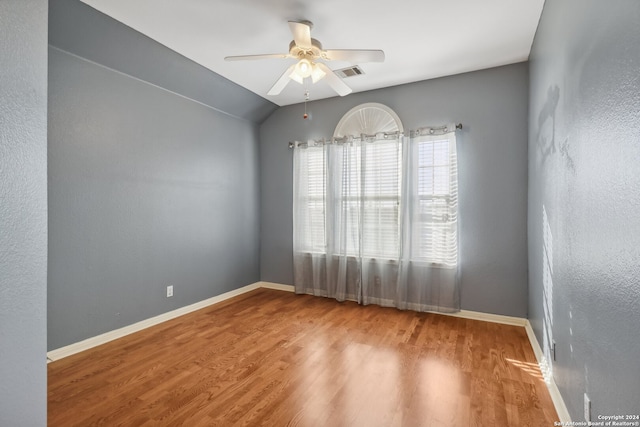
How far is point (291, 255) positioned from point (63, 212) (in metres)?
2.73

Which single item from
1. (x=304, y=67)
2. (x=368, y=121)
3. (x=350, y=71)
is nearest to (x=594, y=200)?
(x=304, y=67)

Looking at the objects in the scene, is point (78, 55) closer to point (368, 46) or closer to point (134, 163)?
point (134, 163)

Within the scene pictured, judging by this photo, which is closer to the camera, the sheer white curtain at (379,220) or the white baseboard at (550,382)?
the white baseboard at (550,382)

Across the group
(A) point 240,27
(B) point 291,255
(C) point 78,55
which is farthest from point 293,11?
(B) point 291,255

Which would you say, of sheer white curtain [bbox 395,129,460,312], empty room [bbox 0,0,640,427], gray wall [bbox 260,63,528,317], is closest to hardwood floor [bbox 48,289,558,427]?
empty room [bbox 0,0,640,427]

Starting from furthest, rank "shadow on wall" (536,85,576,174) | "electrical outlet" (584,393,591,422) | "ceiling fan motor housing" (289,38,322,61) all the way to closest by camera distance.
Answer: "ceiling fan motor housing" (289,38,322,61)
"shadow on wall" (536,85,576,174)
"electrical outlet" (584,393,591,422)

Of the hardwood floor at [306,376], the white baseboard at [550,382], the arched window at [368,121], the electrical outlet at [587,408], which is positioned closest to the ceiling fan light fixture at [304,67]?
the arched window at [368,121]

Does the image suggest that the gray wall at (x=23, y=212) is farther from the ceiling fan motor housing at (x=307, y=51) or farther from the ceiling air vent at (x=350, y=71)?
the ceiling air vent at (x=350, y=71)

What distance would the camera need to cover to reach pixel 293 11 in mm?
2322

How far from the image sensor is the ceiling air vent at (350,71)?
3244 millimetres

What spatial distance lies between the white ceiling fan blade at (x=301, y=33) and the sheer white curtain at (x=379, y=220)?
1.74 m

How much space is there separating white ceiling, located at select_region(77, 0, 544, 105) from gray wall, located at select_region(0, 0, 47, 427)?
1340 mm

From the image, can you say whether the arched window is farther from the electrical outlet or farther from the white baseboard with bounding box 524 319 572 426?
the electrical outlet

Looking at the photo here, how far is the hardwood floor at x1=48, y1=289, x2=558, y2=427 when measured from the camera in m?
1.80
